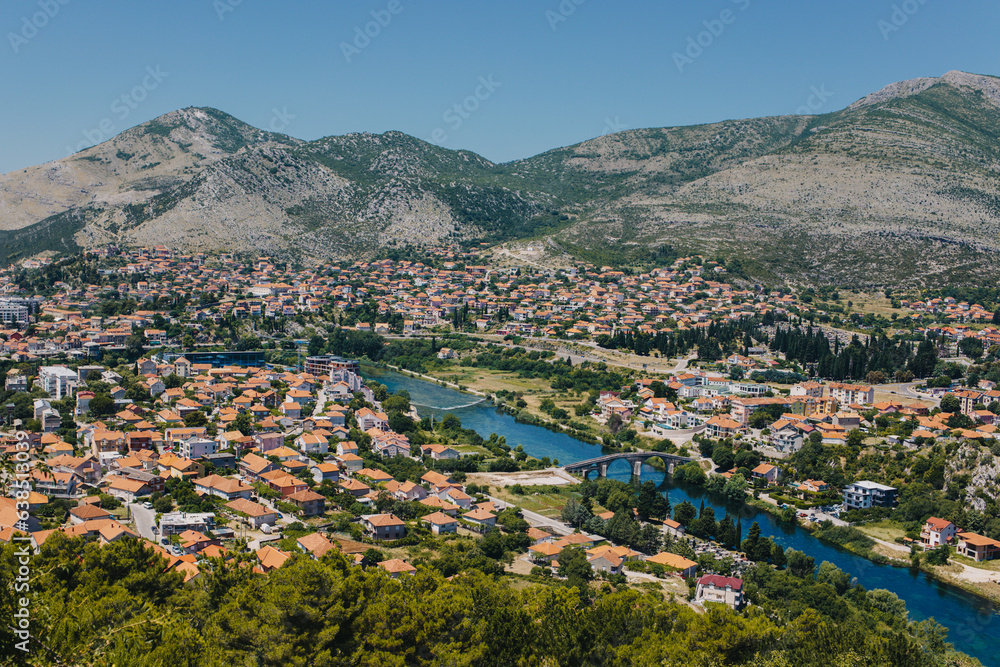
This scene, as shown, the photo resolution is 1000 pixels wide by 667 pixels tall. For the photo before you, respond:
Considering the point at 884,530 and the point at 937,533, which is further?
the point at 884,530

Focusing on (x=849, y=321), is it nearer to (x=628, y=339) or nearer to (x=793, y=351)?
(x=793, y=351)

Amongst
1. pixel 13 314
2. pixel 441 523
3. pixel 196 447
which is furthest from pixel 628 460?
pixel 13 314

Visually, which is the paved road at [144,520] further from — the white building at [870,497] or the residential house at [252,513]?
the white building at [870,497]

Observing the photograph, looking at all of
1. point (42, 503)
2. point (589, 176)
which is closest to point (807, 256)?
point (589, 176)

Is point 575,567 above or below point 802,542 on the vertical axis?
above

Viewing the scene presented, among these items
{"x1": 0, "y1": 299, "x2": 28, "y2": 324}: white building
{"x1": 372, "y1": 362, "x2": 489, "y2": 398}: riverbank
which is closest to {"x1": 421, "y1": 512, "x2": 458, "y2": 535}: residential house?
{"x1": 372, "y1": 362, "x2": 489, "y2": 398}: riverbank

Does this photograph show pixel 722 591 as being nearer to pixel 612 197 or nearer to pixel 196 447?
pixel 196 447
